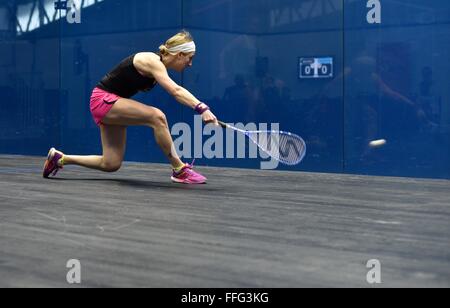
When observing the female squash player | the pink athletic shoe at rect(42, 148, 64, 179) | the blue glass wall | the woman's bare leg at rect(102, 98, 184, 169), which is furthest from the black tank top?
the blue glass wall

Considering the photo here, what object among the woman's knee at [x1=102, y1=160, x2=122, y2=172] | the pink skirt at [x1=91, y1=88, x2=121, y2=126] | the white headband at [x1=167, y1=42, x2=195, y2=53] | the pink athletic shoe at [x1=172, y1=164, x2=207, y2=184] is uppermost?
the white headband at [x1=167, y1=42, x2=195, y2=53]

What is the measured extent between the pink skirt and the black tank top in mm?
47

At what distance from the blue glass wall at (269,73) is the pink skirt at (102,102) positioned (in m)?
2.01

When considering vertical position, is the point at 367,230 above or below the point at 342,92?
below

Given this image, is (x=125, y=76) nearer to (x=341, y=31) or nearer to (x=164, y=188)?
(x=164, y=188)

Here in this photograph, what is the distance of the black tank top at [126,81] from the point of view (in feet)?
18.2

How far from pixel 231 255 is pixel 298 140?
363 cm

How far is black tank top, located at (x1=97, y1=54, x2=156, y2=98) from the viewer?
5.54 m

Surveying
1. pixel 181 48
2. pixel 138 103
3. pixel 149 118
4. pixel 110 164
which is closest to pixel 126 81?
pixel 138 103

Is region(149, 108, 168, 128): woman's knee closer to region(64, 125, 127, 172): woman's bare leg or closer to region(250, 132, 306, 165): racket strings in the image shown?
region(64, 125, 127, 172): woman's bare leg

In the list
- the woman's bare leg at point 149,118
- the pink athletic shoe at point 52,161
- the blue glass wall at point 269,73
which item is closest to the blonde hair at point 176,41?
the woman's bare leg at point 149,118

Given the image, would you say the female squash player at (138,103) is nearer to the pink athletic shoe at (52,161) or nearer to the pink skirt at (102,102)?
the pink skirt at (102,102)

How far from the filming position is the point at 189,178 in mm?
5570
